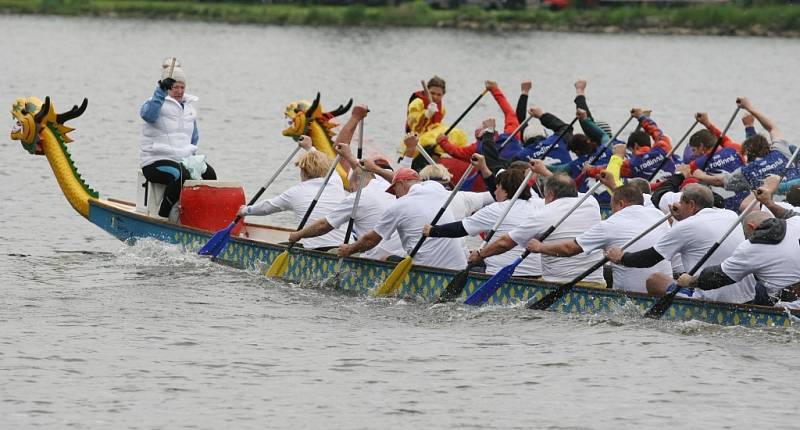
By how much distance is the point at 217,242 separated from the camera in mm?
17453

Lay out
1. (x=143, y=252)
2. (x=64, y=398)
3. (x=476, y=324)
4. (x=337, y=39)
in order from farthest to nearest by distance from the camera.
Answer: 1. (x=337, y=39)
2. (x=143, y=252)
3. (x=476, y=324)
4. (x=64, y=398)

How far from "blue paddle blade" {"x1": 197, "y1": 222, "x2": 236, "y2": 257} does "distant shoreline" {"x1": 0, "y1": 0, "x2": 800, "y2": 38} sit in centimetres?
5875

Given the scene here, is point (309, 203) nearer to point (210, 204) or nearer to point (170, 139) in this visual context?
point (210, 204)

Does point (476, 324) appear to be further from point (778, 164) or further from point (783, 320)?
point (778, 164)

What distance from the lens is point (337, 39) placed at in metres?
68.9

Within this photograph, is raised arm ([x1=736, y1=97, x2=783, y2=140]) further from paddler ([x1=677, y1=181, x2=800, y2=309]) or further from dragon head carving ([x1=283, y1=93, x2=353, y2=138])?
dragon head carving ([x1=283, y1=93, x2=353, y2=138])

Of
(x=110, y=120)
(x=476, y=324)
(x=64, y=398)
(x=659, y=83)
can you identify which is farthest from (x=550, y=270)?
(x=659, y=83)

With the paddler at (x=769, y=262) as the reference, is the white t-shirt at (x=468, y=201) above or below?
above

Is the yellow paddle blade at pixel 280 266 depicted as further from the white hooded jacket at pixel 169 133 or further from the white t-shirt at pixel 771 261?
the white t-shirt at pixel 771 261

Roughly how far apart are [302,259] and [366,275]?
92 cm

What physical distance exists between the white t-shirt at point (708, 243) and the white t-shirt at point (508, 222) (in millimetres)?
1556

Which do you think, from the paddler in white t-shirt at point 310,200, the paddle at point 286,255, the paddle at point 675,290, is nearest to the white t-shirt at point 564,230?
the paddle at point 675,290

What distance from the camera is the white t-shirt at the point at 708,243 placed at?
14.0 meters

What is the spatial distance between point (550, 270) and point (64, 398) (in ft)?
16.3
